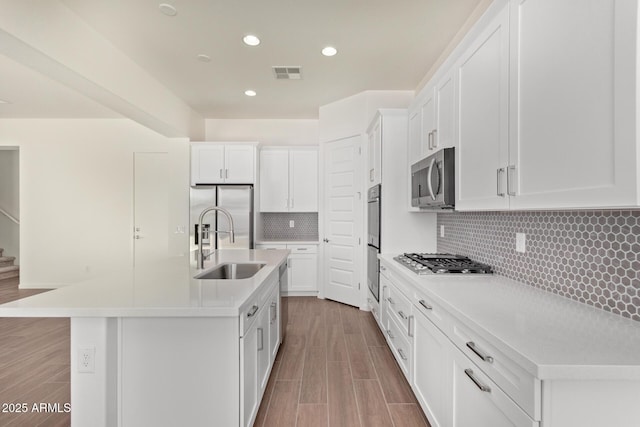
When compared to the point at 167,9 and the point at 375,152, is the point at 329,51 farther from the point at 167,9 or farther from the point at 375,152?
the point at 167,9

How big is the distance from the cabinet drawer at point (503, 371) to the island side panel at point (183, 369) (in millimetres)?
1014

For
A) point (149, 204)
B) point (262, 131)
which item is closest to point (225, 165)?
point (262, 131)

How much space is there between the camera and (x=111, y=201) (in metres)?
5.39

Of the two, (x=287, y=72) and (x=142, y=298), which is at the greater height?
(x=287, y=72)

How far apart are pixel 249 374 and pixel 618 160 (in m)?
1.75

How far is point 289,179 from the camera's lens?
5148mm

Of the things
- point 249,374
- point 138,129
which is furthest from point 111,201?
point 249,374

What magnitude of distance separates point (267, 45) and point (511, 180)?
265 cm

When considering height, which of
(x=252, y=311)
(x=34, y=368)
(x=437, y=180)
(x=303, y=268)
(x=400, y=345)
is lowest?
(x=34, y=368)

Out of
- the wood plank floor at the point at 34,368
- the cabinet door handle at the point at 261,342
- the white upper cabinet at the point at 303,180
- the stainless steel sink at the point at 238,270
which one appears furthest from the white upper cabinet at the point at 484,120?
the white upper cabinet at the point at 303,180

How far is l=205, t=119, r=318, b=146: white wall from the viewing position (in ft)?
18.1

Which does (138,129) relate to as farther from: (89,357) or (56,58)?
(89,357)

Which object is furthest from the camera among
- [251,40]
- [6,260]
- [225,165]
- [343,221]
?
[6,260]

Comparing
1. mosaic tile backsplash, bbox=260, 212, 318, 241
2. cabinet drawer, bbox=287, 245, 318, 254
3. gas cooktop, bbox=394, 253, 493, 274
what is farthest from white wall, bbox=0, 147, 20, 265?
gas cooktop, bbox=394, 253, 493, 274
